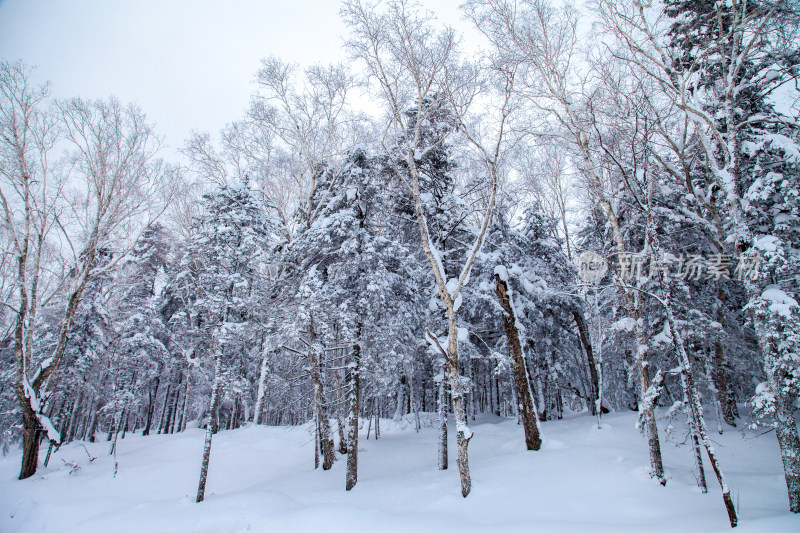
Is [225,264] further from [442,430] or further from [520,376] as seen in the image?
[520,376]

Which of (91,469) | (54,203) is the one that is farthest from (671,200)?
(91,469)

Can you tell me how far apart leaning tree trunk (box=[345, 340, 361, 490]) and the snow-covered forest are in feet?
0.27

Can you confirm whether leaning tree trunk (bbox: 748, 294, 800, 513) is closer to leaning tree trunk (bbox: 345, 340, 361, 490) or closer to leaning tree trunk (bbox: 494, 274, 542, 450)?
leaning tree trunk (bbox: 494, 274, 542, 450)

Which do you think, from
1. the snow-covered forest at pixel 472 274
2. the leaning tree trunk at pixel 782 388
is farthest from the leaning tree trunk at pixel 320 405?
the leaning tree trunk at pixel 782 388

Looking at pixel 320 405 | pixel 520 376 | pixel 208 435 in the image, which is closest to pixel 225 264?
pixel 208 435

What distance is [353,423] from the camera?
36.2ft

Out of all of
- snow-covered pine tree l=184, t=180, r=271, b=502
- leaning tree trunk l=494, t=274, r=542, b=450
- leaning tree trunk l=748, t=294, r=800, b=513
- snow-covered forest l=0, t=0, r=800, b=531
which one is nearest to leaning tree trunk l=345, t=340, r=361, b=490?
snow-covered forest l=0, t=0, r=800, b=531

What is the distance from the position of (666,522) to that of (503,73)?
11334 mm

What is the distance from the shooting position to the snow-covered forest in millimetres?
8008

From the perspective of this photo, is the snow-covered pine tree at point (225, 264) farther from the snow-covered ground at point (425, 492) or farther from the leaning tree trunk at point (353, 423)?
the leaning tree trunk at point (353, 423)

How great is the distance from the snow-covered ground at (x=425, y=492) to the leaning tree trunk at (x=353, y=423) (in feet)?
1.27

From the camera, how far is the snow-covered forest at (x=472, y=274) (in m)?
8.01

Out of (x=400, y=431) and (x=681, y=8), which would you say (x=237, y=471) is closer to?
(x=400, y=431)

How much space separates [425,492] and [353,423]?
298 centimetres
